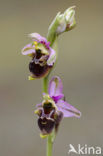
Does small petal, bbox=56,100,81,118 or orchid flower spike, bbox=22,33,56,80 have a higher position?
orchid flower spike, bbox=22,33,56,80

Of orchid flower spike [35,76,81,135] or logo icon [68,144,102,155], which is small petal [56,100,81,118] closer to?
orchid flower spike [35,76,81,135]

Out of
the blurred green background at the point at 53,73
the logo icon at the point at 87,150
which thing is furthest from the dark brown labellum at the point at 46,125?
the blurred green background at the point at 53,73

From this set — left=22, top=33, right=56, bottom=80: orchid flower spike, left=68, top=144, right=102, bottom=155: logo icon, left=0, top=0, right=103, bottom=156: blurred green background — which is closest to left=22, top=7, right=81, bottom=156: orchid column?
left=22, top=33, right=56, bottom=80: orchid flower spike

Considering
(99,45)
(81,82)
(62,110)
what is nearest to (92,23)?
(99,45)

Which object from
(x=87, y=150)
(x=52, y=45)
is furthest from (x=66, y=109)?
(x=87, y=150)

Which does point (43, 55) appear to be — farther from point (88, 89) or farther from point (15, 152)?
point (88, 89)

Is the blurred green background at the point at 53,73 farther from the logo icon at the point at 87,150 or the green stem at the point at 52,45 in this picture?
the green stem at the point at 52,45
